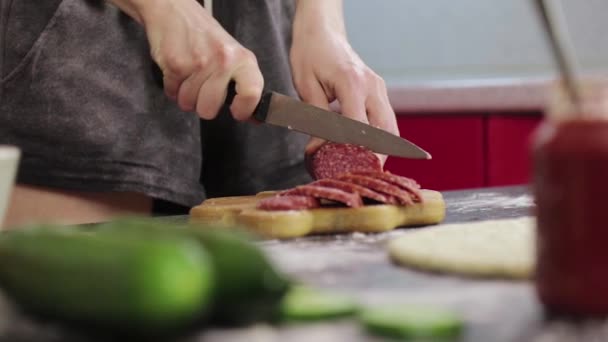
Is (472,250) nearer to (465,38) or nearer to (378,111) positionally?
(378,111)

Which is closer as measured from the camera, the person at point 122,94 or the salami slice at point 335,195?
the salami slice at point 335,195

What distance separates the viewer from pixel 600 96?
566mm

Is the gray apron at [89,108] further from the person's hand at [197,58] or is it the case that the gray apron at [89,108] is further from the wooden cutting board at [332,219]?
the wooden cutting board at [332,219]

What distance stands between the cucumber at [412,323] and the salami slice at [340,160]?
0.75 metres

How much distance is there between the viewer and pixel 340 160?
1365 millimetres

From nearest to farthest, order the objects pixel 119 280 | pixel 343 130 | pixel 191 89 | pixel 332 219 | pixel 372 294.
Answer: pixel 119 280, pixel 372 294, pixel 332 219, pixel 343 130, pixel 191 89

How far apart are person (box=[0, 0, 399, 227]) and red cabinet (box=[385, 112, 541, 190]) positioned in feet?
2.18

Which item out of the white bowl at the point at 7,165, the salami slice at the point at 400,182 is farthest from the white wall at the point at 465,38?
the white bowl at the point at 7,165

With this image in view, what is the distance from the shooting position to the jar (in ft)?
1.82

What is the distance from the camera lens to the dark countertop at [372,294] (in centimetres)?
55

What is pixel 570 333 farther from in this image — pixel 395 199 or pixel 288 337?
pixel 395 199

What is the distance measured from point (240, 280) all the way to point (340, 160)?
32.6 inches

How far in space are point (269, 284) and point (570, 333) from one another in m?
0.18

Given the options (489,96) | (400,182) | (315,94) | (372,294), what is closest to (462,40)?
(489,96)
